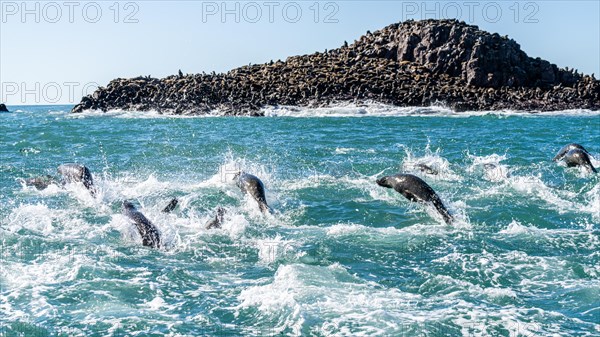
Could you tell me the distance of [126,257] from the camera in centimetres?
988

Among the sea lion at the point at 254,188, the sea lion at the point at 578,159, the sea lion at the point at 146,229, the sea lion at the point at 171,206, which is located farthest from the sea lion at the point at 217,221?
the sea lion at the point at 578,159

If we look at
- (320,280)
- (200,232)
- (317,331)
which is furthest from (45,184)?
(317,331)

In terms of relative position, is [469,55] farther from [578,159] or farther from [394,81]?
[578,159]

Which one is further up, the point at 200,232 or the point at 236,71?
the point at 236,71

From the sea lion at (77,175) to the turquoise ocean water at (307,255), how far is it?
0.23m

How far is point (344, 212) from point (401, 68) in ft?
186

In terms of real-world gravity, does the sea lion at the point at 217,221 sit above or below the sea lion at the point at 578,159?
below

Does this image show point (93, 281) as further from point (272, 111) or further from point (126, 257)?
point (272, 111)

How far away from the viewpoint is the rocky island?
60531 mm

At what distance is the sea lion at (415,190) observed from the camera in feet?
41.5

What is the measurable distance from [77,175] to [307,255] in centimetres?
785

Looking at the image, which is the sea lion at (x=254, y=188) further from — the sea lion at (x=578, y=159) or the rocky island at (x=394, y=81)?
the rocky island at (x=394, y=81)

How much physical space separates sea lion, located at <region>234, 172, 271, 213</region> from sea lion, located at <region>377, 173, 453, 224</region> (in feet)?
9.07

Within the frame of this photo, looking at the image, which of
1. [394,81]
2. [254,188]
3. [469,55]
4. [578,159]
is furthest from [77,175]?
[469,55]
